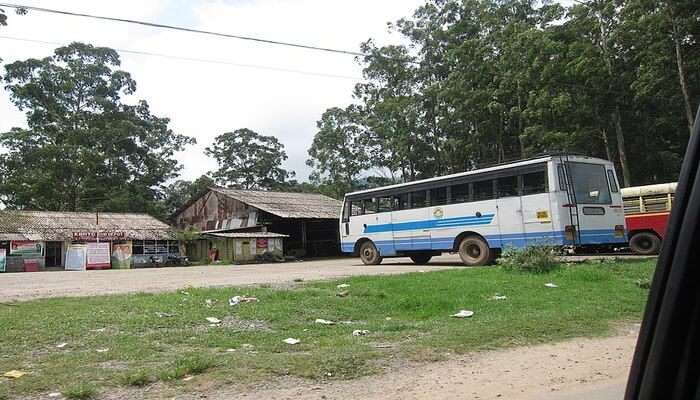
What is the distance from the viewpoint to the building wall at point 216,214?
3969 cm

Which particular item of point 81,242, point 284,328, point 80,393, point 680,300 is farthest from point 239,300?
point 81,242

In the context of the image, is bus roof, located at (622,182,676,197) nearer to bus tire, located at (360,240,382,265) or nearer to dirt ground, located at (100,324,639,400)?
bus tire, located at (360,240,382,265)

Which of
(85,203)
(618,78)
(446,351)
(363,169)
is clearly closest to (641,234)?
(618,78)

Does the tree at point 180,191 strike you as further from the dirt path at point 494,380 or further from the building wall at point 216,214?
the dirt path at point 494,380

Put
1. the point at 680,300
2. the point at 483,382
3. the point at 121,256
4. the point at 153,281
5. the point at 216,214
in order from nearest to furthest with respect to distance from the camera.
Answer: the point at 680,300, the point at 483,382, the point at 153,281, the point at 121,256, the point at 216,214

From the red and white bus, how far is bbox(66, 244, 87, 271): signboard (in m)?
28.4

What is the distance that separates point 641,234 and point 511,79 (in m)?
14.1

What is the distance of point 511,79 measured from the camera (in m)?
32.3

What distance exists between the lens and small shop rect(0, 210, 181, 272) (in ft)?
107

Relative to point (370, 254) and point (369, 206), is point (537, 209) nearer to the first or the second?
point (369, 206)

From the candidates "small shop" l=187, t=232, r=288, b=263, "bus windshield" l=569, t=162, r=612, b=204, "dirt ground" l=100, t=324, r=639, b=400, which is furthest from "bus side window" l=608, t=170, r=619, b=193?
"small shop" l=187, t=232, r=288, b=263

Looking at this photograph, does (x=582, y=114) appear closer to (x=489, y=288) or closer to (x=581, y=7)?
(x=581, y=7)

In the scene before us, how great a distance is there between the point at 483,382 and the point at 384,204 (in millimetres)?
Answer: 16890

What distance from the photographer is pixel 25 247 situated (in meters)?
32.8
